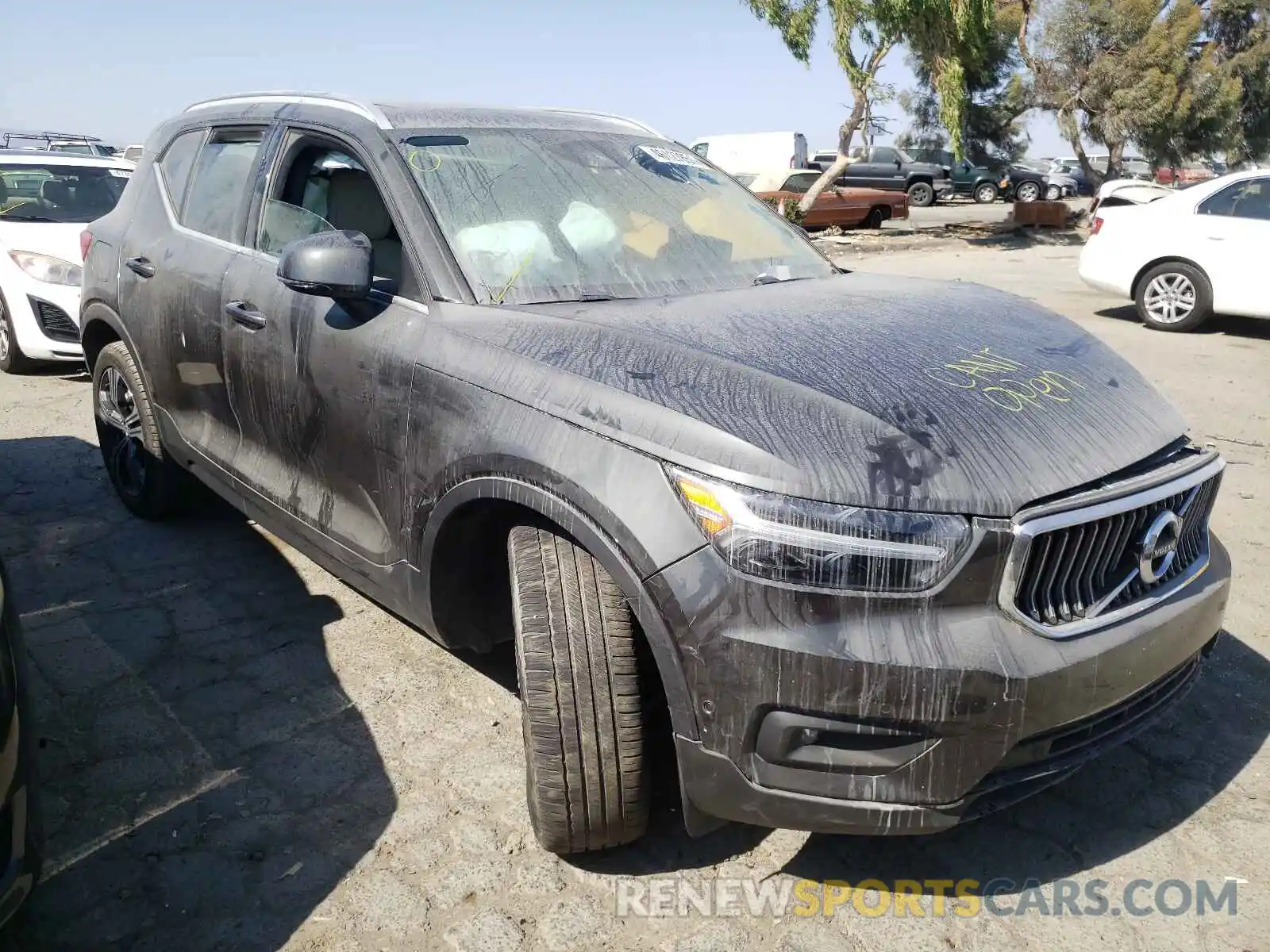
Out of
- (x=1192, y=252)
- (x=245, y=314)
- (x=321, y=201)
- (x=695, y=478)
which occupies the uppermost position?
(x=321, y=201)

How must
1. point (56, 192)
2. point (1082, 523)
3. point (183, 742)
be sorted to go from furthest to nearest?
point (56, 192), point (183, 742), point (1082, 523)

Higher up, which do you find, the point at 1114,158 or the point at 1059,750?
the point at 1114,158

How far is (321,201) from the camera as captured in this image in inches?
133

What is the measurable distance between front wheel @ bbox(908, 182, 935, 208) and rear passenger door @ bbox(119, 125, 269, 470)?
29607 millimetres

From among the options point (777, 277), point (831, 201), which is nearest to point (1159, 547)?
point (777, 277)

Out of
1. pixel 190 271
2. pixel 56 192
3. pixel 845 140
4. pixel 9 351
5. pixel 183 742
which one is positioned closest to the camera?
pixel 183 742

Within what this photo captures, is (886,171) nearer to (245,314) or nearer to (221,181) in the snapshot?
(221,181)

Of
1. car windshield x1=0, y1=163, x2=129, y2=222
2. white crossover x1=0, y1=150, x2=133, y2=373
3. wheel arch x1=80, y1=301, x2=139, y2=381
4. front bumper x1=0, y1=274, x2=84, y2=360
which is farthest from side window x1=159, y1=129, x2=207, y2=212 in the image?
car windshield x1=0, y1=163, x2=129, y2=222

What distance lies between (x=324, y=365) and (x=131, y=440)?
2082 mm

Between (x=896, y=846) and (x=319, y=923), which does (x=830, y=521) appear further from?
(x=319, y=923)

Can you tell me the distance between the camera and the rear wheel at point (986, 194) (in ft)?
113

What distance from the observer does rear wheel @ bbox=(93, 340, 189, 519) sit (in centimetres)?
424

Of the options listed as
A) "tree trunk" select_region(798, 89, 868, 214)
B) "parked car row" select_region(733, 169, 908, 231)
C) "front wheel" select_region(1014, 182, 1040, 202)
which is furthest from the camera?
"front wheel" select_region(1014, 182, 1040, 202)

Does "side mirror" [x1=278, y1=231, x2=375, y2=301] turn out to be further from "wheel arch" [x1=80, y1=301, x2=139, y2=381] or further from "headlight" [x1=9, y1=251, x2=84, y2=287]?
"headlight" [x1=9, y1=251, x2=84, y2=287]
